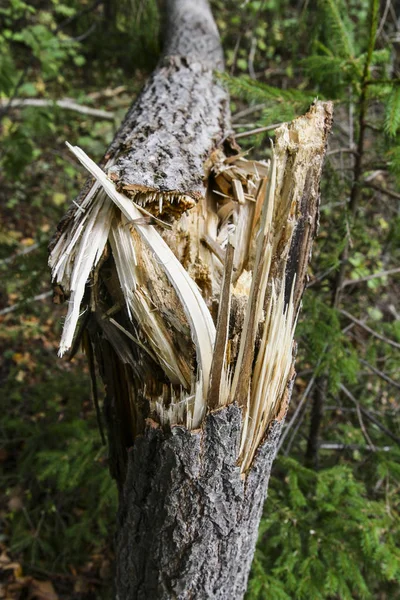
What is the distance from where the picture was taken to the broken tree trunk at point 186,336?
1.34 m

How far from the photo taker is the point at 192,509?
1.40 m

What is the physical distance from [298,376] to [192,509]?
5.93 ft

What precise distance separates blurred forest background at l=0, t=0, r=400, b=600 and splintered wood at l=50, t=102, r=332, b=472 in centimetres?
54

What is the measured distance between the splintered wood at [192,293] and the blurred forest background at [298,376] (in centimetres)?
54

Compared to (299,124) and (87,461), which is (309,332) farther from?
(87,461)

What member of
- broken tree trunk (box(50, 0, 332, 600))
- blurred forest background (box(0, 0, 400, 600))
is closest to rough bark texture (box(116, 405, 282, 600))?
broken tree trunk (box(50, 0, 332, 600))

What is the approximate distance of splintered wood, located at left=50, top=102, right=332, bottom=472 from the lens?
1342 mm

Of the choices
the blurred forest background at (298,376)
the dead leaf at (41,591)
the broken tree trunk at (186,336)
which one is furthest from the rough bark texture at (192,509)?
the dead leaf at (41,591)

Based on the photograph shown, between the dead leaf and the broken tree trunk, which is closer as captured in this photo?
the broken tree trunk

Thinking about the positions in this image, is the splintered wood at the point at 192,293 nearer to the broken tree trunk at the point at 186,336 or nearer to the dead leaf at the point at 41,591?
the broken tree trunk at the point at 186,336

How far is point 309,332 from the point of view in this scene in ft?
7.77

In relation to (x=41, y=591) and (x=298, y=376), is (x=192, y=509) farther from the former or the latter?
(x=41, y=591)

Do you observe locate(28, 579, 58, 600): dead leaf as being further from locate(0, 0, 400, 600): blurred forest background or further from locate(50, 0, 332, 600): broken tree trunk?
locate(50, 0, 332, 600): broken tree trunk

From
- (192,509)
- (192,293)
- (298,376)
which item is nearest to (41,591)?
(298,376)
